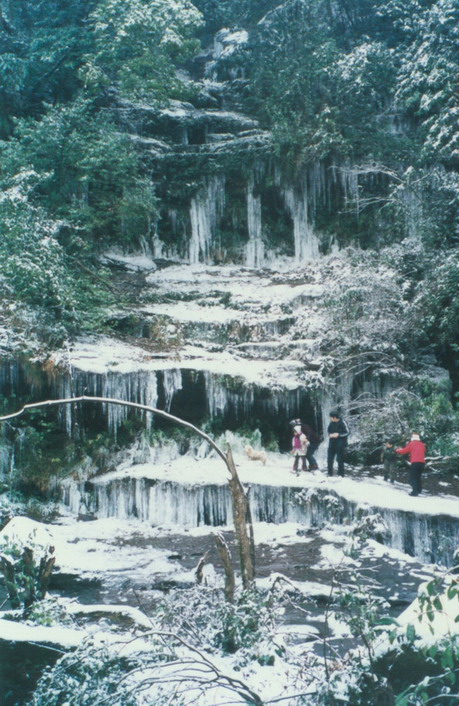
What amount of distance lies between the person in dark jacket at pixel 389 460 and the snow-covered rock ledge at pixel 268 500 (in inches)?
7.0

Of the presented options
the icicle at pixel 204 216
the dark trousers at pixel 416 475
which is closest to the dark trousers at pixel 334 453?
the dark trousers at pixel 416 475

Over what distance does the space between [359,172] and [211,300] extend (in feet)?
16.8

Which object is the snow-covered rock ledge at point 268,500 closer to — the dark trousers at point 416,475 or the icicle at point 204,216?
the dark trousers at point 416,475

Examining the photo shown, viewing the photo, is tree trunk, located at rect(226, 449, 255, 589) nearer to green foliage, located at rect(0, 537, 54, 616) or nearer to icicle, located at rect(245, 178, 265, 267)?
green foliage, located at rect(0, 537, 54, 616)

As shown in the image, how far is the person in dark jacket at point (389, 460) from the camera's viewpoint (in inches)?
394

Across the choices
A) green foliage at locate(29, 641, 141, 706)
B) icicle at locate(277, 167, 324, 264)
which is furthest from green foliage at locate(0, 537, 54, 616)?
icicle at locate(277, 167, 324, 264)

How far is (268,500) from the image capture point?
9.77 m

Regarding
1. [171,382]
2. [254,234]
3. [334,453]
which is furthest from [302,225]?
[334,453]

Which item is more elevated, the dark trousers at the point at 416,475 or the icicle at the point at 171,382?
the icicle at the point at 171,382

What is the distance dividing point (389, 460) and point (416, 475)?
109 cm

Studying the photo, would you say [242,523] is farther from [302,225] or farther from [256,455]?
[302,225]

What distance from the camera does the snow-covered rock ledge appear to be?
8.34 metres

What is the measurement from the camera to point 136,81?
53.0ft

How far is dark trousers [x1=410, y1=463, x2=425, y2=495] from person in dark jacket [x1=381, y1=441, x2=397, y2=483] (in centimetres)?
92
